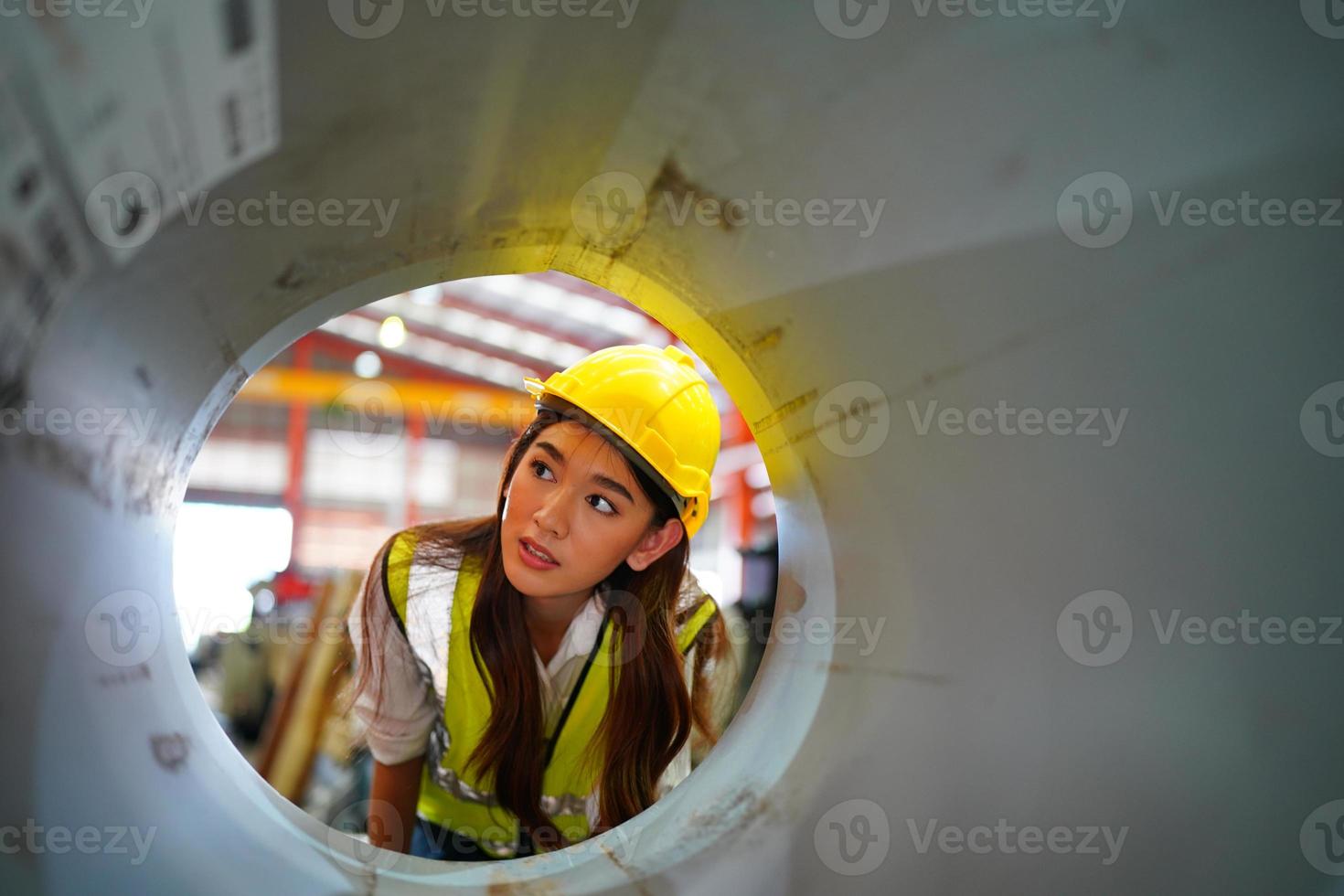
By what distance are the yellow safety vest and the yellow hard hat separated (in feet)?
0.96

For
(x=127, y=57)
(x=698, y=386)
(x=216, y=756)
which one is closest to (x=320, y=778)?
(x=698, y=386)

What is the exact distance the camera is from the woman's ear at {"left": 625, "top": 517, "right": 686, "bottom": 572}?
149 cm

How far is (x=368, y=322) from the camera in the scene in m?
11.0

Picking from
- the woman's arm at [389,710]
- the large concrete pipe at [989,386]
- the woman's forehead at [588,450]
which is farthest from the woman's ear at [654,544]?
the large concrete pipe at [989,386]

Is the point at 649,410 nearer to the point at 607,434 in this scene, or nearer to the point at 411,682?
the point at 607,434

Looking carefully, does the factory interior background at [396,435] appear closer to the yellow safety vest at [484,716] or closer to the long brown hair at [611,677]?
the yellow safety vest at [484,716]

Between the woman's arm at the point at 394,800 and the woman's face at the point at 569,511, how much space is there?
52 centimetres

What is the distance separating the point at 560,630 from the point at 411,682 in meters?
0.26

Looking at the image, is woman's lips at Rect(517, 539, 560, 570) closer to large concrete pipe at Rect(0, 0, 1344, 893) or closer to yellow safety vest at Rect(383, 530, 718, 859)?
yellow safety vest at Rect(383, 530, 718, 859)

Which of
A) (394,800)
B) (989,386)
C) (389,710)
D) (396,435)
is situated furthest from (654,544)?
(396,435)

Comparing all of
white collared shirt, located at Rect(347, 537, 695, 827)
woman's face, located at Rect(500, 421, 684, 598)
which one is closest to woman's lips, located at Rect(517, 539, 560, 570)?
woman's face, located at Rect(500, 421, 684, 598)

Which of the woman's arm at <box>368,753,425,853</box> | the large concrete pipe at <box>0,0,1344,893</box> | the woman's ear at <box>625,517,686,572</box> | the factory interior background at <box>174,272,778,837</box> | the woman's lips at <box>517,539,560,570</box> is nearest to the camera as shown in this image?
the large concrete pipe at <box>0,0,1344,893</box>

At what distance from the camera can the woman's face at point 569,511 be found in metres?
1.35

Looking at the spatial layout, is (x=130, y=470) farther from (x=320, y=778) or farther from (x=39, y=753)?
(x=320, y=778)
